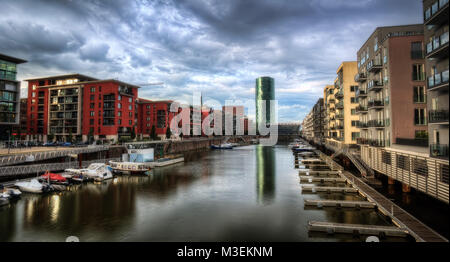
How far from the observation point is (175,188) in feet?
124

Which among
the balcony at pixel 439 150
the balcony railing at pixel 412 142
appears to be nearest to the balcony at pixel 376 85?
the balcony railing at pixel 412 142

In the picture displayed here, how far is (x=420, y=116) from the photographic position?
3219 centimetres

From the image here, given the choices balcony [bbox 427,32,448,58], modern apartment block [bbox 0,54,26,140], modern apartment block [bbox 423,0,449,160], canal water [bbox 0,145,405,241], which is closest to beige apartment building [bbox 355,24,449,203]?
modern apartment block [bbox 423,0,449,160]

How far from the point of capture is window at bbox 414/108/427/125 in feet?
105

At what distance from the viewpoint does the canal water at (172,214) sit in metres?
20.4

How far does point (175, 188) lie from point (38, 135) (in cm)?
9318

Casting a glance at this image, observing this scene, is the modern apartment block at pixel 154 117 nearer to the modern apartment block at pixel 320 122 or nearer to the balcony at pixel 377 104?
the modern apartment block at pixel 320 122

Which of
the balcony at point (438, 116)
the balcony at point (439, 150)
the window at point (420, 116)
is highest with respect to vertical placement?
the window at point (420, 116)

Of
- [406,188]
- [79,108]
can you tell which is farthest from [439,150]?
[79,108]

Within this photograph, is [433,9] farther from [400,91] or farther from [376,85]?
[376,85]

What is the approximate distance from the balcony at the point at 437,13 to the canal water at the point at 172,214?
59.5 feet

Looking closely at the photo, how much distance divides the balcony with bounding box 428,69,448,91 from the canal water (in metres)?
12.5

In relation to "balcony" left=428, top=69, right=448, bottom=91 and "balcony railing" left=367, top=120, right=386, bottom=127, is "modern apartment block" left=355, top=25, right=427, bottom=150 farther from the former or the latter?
"balcony" left=428, top=69, right=448, bottom=91
